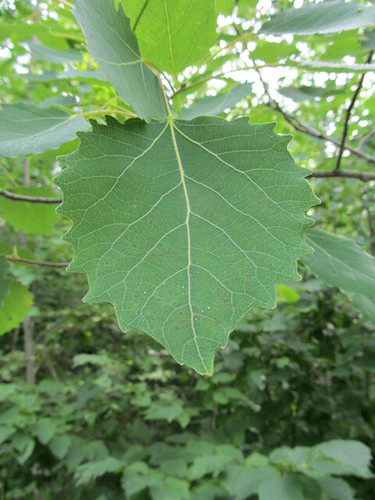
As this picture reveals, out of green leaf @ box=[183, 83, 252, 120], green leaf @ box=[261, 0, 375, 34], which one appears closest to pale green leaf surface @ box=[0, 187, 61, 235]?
green leaf @ box=[183, 83, 252, 120]

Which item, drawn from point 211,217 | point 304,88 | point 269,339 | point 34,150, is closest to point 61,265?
point 34,150

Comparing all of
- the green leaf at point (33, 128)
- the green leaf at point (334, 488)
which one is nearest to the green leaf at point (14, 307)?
the green leaf at point (33, 128)

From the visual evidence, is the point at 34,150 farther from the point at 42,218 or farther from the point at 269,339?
the point at 269,339

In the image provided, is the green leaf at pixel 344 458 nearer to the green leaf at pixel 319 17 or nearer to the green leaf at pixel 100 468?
the green leaf at pixel 100 468

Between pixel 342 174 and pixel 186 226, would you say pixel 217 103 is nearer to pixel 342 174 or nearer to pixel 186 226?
pixel 342 174

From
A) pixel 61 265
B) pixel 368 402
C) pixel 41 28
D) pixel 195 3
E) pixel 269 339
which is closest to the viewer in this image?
pixel 195 3

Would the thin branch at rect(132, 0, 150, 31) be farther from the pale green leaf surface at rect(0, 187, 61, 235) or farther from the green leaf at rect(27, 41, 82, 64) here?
the green leaf at rect(27, 41, 82, 64)
